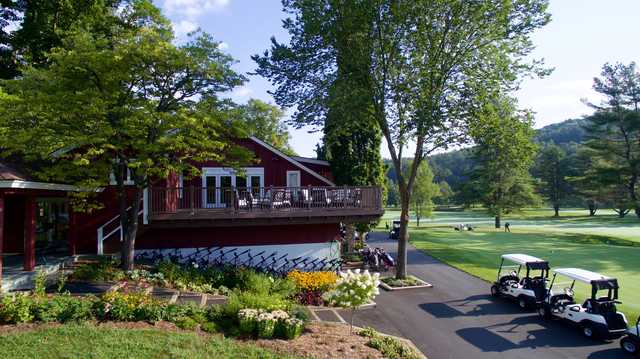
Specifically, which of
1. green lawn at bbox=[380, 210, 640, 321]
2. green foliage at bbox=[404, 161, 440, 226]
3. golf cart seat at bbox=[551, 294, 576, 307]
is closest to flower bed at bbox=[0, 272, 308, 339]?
golf cart seat at bbox=[551, 294, 576, 307]

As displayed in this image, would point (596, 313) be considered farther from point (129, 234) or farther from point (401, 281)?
point (129, 234)

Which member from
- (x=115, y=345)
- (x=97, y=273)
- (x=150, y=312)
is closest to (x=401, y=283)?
(x=150, y=312)

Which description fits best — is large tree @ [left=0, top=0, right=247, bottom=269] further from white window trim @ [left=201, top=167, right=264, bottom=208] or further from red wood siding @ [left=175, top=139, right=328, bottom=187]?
red wood siding @ [left=175, top=139, right=328, bottom=187]

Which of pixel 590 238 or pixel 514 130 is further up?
pixel 514 130

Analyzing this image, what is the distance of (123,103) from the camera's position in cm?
1353

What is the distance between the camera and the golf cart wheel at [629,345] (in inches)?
442

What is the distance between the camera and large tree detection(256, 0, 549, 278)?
1759cm

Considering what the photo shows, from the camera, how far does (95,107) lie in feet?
40.0

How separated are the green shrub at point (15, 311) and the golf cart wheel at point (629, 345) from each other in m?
15.1

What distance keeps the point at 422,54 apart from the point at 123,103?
505 inches

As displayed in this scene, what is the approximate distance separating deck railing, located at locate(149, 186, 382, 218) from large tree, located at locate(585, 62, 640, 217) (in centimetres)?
3614

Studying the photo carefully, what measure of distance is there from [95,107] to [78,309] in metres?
5.89

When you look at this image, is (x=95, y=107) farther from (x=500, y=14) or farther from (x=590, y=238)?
(x=590, y=238)

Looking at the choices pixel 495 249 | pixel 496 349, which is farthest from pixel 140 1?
pixel 495 249
